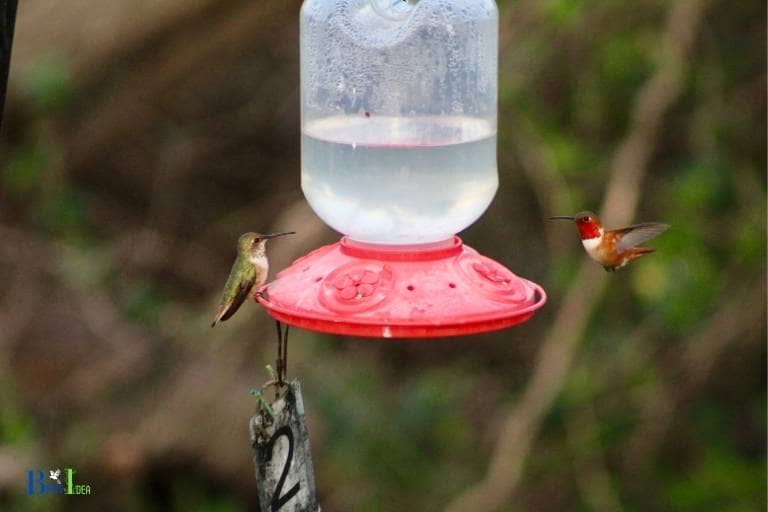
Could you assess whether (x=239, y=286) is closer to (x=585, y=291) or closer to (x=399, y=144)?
(x=399, y=144)

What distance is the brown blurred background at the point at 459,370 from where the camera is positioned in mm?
5266

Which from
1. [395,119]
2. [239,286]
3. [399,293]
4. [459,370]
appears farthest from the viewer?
[459,370]

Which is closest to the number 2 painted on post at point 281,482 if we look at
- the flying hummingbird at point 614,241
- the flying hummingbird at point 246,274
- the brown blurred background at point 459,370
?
the flying hummingbird at point 246,274

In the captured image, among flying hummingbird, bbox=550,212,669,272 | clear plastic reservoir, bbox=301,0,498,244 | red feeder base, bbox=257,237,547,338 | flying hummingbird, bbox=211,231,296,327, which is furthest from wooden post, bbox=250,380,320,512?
flying hummingbird, bbox=550,212,669,272

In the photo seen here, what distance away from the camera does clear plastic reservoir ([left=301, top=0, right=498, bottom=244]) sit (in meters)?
2.86

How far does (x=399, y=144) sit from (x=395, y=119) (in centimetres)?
11

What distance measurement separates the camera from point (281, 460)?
2215 millimetres

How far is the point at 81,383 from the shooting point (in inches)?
241

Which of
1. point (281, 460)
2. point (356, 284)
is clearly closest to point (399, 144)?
point (356, 284)

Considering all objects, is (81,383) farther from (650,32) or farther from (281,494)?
(281,494)

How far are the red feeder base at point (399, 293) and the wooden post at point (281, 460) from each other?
284 mm

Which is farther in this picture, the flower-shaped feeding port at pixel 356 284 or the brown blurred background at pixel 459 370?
the brown blurred background at pixel 459 370

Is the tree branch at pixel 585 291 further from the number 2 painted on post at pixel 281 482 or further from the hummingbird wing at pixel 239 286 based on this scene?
the number 2 painted on post at pixel 281 482

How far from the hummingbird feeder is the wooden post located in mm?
410
